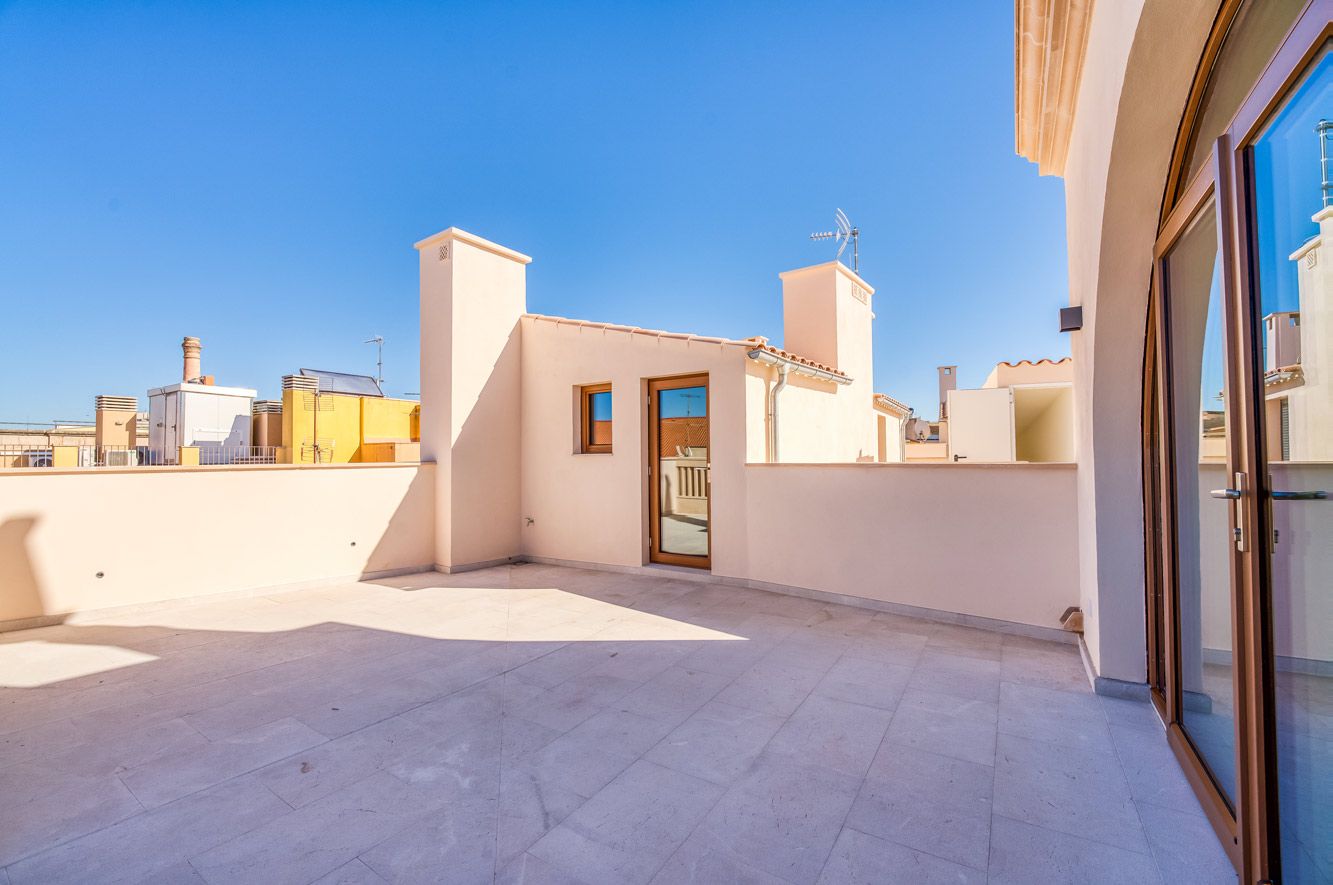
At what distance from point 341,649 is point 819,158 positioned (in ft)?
32.4

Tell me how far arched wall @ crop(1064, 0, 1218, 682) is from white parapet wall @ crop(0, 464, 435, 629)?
7.13 meters

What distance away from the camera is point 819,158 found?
8.89 meters

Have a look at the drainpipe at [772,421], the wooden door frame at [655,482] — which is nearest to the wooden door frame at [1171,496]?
the drainpipe at [772,421]

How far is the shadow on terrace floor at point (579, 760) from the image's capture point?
1.75 m

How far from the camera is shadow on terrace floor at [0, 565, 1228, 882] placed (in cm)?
175

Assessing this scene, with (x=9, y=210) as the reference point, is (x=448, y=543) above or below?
below

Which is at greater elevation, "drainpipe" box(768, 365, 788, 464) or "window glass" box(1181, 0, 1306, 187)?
"window glass" box(1181, 0, 1306, 187)

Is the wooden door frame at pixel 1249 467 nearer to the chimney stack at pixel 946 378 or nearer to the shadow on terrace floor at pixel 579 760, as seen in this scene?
the shadow on terrace floor at pixel 579 760

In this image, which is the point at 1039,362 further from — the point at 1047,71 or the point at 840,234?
the point at 1047,71

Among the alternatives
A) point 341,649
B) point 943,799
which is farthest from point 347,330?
point 943,799

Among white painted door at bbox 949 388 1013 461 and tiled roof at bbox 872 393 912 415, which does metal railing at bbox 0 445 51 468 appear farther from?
tiled roof at bbox 872 393 912 415

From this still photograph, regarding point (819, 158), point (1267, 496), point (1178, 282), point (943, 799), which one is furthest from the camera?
point (819, 158)

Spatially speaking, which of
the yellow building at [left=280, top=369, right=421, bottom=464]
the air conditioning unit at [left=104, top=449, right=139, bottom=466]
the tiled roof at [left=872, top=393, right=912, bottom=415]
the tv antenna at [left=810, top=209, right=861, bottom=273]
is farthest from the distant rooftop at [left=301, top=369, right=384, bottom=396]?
the tiled roof at [left=872, top=393, right=912, bottom=415]

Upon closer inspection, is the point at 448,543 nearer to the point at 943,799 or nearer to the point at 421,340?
the point at 421,340
